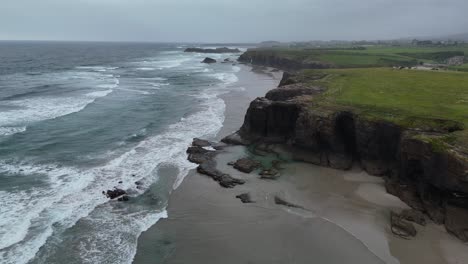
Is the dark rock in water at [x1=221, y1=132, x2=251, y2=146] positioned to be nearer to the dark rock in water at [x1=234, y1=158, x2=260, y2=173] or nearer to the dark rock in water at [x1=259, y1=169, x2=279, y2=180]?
the dark rock in water at [x1=234, y1=158, x2=260, y2=173]

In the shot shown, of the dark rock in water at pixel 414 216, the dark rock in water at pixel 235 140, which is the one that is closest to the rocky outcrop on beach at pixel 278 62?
the dark rock in water at pixel 235 140

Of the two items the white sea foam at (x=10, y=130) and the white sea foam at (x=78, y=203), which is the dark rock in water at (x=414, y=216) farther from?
the white sea foam at (x=10, y=130)

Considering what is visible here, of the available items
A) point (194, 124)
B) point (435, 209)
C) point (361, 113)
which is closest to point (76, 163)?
point (194, 124)

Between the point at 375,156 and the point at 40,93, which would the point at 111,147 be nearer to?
the point at 375,156

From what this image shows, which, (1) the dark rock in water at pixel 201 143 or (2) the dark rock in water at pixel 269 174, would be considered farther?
(1) the dark rock in water at pixel 201 143

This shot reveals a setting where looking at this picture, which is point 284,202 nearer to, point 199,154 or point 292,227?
point 292,227
